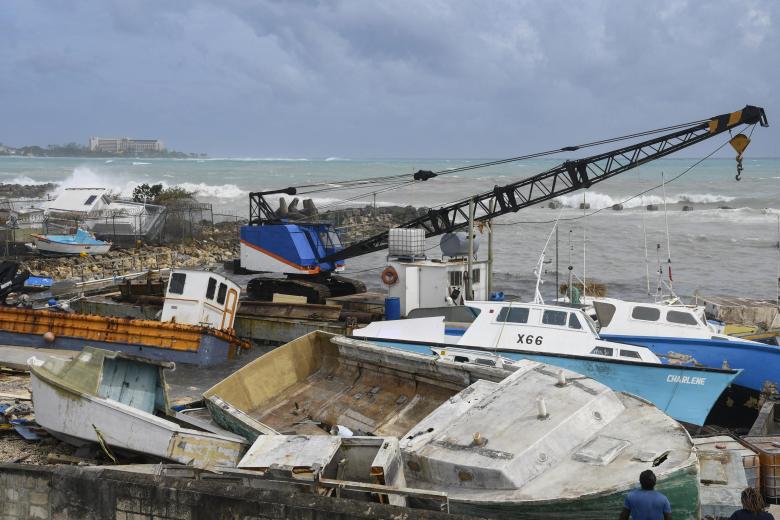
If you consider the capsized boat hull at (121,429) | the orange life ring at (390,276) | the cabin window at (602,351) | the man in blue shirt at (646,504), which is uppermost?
the orange life ring at (390,276)

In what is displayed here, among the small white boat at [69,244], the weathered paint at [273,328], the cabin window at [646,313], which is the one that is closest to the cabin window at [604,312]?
the cabin window at [646,313]

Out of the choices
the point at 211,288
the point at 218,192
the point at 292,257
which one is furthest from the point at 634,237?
the point at 218,192

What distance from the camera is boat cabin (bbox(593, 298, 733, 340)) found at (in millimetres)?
16453

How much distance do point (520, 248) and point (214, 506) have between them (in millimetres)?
41920

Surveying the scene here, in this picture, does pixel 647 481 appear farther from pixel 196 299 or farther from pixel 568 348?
pixel 196 299

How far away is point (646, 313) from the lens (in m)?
16.9

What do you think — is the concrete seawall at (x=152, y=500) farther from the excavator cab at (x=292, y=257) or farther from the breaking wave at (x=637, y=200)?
the breaking wave at (x=637, y=200)

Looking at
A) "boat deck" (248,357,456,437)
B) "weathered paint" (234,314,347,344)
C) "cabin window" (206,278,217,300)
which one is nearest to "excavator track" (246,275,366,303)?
"weathered paint" (234,314,347,344)

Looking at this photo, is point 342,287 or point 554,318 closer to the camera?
point 554,318

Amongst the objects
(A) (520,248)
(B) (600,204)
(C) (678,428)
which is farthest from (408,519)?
(B) (600,204)

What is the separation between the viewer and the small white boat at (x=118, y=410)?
10.7 meters

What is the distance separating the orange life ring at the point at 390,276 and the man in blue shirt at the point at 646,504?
46.2ft

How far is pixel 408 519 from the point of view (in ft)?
22.2

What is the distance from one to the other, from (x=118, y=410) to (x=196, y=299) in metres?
9.44
